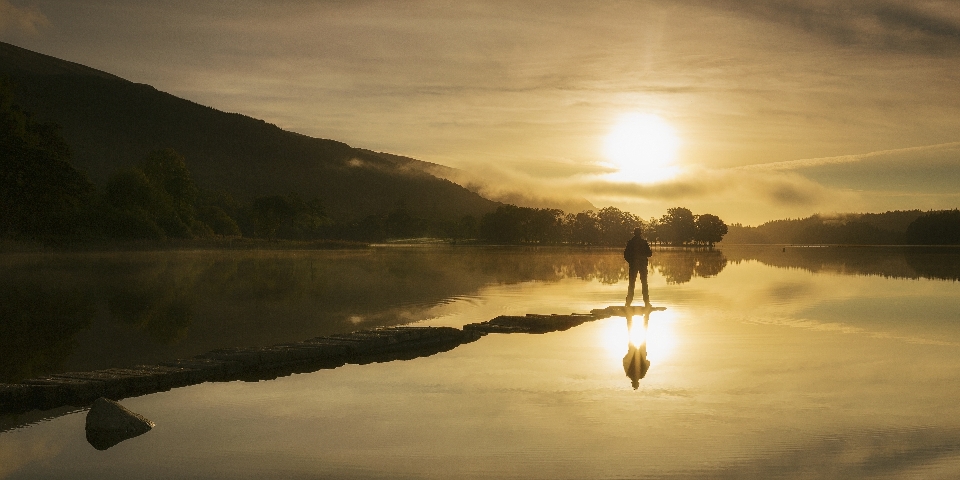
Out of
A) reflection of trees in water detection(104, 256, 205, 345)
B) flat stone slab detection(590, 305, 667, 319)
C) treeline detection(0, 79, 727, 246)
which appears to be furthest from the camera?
treeline detection(0, 79, 727, 246)

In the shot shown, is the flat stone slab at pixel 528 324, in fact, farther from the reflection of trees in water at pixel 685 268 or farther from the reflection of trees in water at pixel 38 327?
the reflection of trees in water at pixel 685 268

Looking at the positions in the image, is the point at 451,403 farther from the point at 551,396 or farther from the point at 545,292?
the point at 545,292

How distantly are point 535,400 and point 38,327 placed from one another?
1709cm

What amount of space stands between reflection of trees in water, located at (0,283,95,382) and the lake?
0.38 feet

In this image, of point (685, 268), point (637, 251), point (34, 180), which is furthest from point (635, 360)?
point (685, 268)

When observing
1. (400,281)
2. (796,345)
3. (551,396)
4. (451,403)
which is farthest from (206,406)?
(400,281)

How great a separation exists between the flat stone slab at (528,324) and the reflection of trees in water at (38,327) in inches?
408

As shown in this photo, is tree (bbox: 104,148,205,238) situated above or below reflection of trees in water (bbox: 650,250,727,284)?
above

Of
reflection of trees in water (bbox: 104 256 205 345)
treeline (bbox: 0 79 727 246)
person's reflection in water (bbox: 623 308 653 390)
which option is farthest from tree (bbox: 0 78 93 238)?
person's reflection in water (bbox: 623 308 653 390)

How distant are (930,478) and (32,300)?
3255 cm

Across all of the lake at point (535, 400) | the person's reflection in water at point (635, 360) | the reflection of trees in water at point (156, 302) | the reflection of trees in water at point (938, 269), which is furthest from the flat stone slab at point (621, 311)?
the reflection of trees in water at point (938, 269)

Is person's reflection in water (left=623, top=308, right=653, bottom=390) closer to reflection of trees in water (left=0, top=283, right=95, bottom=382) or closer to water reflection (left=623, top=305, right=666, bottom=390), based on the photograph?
water reflection (left=623, top=305, right=666, bottom=390)

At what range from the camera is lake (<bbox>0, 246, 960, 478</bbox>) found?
10055 millimetres

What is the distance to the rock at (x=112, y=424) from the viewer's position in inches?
449
